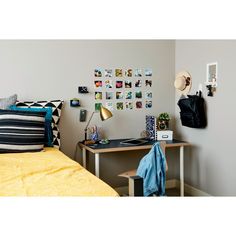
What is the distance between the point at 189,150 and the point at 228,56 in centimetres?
125

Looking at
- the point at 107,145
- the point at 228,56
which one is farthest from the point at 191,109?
the point at 107,145

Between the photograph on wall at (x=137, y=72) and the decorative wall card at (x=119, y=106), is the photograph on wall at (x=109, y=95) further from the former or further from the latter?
the photograph on wall at (x=137, y=72)

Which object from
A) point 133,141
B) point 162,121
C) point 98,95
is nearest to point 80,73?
point 98,95

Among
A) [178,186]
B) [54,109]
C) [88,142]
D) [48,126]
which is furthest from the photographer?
[178,186]

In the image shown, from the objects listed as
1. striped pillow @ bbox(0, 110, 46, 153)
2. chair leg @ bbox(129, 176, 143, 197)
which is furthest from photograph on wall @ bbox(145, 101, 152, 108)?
chair leg @ bbox(129, 176, 143, 197)

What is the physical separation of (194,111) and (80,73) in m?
1.33

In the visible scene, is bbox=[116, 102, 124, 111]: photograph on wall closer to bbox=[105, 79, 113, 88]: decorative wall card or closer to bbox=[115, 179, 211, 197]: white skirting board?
bbox=[105, 79, 113, 88]: decorative wall card

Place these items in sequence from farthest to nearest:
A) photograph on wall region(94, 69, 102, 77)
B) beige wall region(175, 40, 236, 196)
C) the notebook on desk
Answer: photograph on wall region(94, 69, 102, 77)
the notebook on desk
beige wall region(175, 40, 236, 196)

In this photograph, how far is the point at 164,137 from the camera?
12.0 feet

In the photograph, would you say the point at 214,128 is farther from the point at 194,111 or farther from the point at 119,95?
the point at 119,95

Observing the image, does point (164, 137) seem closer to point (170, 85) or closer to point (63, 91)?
point (170, 85)

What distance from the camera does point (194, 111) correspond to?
3428 millimetres

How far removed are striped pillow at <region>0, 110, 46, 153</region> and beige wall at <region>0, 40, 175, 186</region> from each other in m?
0.47

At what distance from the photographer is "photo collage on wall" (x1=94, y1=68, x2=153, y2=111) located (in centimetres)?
363
